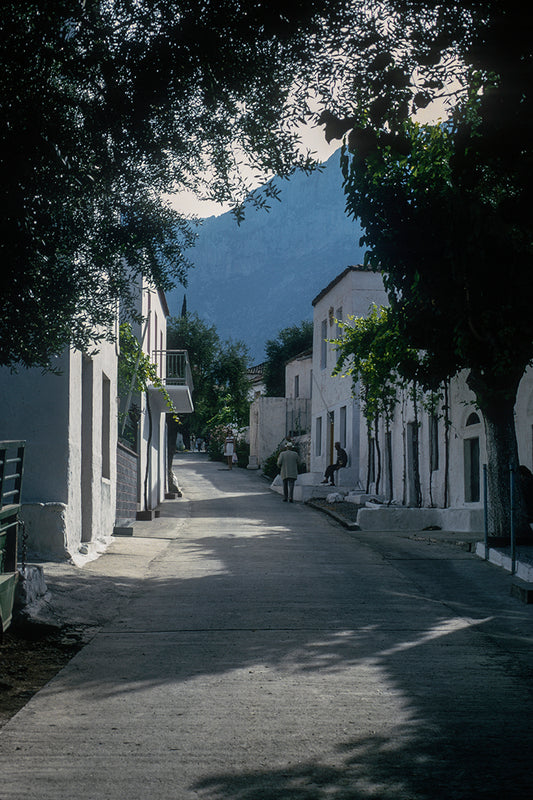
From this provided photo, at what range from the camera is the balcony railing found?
81.0 feet

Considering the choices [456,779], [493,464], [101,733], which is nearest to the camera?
[456,779]

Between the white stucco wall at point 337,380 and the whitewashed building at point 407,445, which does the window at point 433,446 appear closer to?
the whitewashed building at point 407,445

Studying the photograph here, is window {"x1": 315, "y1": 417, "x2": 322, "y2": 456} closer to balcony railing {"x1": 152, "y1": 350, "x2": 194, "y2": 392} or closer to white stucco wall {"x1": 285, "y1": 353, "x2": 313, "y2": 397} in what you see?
balcony railing {"x1": 152, "y1": 350, "x2": 194, "y2": 392}

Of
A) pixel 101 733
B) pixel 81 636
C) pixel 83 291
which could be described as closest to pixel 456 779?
pixel 101 733

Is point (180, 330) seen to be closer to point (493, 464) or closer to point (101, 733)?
point (493, 464)

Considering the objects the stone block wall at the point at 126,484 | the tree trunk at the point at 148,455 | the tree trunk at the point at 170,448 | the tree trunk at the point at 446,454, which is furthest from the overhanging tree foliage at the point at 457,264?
the tree trunk at the point at 170,448

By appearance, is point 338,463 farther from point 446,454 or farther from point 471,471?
point 471,471

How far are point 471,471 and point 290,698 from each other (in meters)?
13.3

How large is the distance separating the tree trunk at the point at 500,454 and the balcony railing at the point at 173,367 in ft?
41.6

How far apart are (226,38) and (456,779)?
595 cm

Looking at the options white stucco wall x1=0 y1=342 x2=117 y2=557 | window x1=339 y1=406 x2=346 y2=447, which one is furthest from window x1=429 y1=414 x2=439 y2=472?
white stucco wall x1=0 y1=342 x2=117 y2=557

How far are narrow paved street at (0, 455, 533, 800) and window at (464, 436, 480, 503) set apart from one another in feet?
24.8

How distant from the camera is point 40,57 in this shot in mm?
6695

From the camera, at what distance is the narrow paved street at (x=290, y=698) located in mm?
3709
